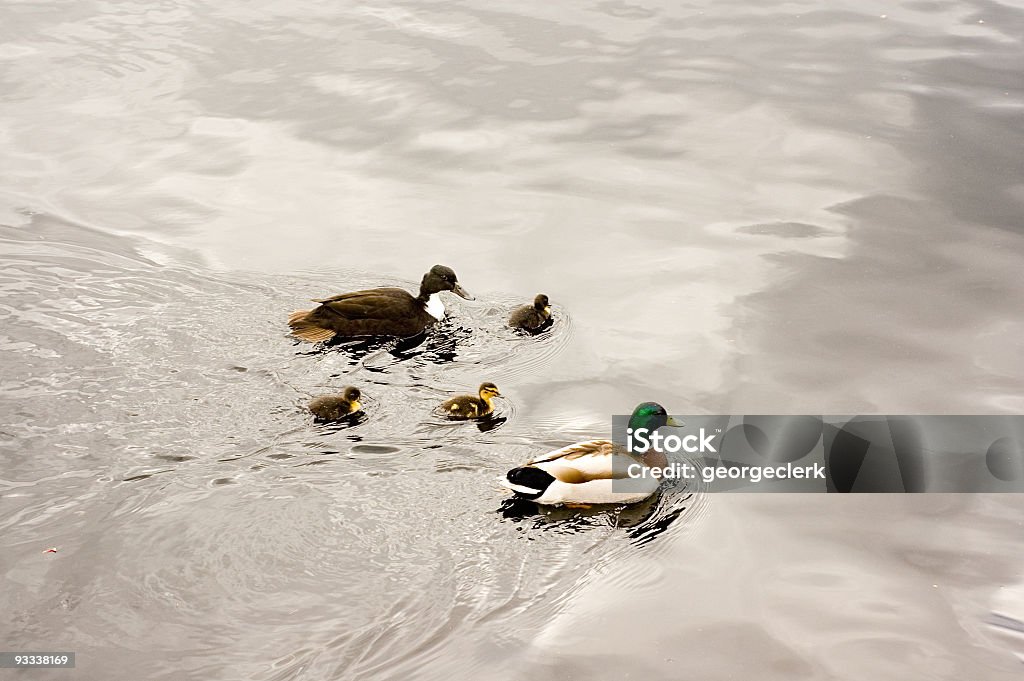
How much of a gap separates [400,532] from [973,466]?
3.60 metres

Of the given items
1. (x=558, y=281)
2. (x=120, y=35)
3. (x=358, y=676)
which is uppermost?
(x=120, y=35)

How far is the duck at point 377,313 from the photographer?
8258 millimetres

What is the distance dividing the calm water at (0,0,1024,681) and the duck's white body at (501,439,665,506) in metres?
0.16

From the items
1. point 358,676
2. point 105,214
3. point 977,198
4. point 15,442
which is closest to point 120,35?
point 105,214

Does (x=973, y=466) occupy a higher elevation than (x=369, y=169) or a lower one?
lower

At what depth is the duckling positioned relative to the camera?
7.09 meters

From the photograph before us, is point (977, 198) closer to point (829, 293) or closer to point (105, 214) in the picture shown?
point (829, 293)

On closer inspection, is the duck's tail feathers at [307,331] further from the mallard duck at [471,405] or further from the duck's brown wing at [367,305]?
the mallard duck at [471,405]

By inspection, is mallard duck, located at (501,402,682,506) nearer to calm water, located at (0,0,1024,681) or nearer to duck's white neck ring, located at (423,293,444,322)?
calm water, located at (0,0,1024,681)

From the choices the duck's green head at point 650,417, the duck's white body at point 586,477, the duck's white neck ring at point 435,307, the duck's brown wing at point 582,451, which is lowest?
the duck's white body at point 586,477

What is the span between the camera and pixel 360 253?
9711 mm

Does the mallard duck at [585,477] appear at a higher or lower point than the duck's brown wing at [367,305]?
lower

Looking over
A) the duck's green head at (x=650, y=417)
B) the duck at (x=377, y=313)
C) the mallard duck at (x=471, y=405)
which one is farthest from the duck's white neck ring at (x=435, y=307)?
the duck's green head at (x=650, y=417)

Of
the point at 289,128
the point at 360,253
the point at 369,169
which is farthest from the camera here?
the point at 289,128
